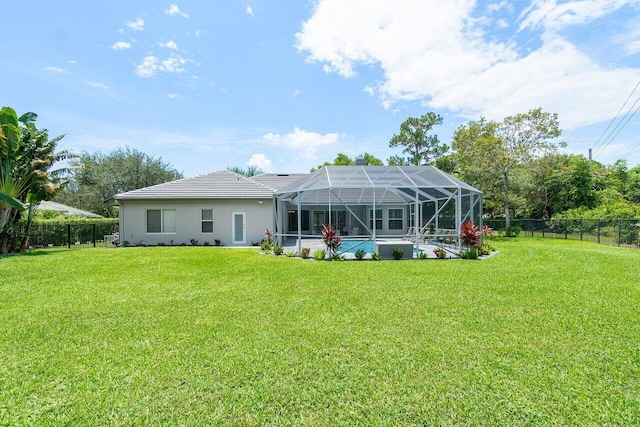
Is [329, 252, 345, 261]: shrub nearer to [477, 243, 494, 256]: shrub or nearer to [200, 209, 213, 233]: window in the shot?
[477, 243, 494, 256]: shrub

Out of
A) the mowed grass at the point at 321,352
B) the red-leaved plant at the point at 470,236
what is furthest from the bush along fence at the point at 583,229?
the mowed grass at the point at 321,352

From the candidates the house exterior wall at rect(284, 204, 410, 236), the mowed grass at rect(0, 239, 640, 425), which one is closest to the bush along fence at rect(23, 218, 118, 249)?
the mowed grass at rect(0, 239, 640, 425)

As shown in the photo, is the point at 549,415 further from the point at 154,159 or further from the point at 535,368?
the point at 154,159

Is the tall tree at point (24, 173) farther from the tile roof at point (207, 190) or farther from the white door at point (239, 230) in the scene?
the white door at point (239, 230)

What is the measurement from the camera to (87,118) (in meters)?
20.6

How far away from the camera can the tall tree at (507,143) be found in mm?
23859

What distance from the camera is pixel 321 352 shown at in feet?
12.7

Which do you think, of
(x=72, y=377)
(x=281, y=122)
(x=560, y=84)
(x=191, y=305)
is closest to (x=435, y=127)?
(x=560, y=84)

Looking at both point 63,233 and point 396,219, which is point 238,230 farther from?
point 396,219

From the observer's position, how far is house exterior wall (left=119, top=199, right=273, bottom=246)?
57.0ft

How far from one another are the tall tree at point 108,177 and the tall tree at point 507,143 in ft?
102

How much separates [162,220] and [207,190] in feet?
9.79

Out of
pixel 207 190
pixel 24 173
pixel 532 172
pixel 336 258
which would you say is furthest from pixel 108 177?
pixel 532 172

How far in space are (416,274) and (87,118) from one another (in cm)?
2288
